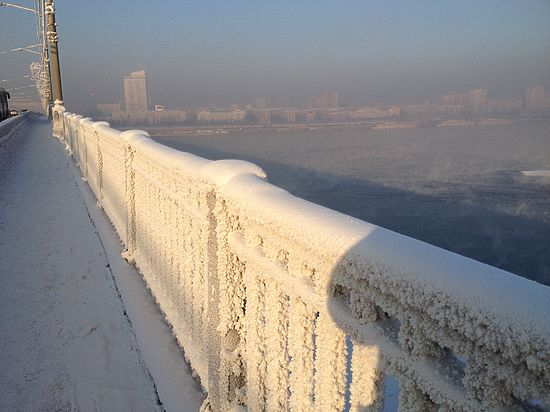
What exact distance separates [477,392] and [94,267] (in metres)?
4.42

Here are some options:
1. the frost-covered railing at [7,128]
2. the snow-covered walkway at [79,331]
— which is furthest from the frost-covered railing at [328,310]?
the frost-covered railing at [7,128]

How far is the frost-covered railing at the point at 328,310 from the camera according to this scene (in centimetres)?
86

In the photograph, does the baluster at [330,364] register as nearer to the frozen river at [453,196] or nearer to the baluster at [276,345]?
the baluster at [276,345]

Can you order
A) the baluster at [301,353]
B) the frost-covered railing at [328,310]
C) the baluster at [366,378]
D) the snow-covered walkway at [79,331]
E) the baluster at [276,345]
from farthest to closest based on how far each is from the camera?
the snow-covered walkway at [79,331] < the baluster at [276,345] < the baluster at [301,353] < the baluster at [366,378] < the frost-covered railing at [328,310]

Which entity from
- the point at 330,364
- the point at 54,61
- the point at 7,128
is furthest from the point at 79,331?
the point at 54,61

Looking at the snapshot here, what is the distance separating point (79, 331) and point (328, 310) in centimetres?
270

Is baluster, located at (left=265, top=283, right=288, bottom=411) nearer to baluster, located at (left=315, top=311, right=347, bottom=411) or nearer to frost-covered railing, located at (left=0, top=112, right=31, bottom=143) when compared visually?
baluster, located at (left=315, top=311, right=347, bottom=411)

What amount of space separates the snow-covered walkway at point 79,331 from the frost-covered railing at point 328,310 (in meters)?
0.31

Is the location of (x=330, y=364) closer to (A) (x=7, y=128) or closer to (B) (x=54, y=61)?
(A) (x=7, y=128)

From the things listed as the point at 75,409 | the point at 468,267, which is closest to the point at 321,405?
the point at 468,267

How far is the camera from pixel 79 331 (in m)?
3.43

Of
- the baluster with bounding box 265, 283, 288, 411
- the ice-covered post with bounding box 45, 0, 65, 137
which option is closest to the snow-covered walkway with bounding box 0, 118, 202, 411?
the baluster with bounding box 265, 283, 288, 411

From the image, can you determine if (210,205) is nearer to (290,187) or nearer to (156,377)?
(156,377)

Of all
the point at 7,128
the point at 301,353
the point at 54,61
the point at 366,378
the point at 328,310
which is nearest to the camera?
the point at 366,378
